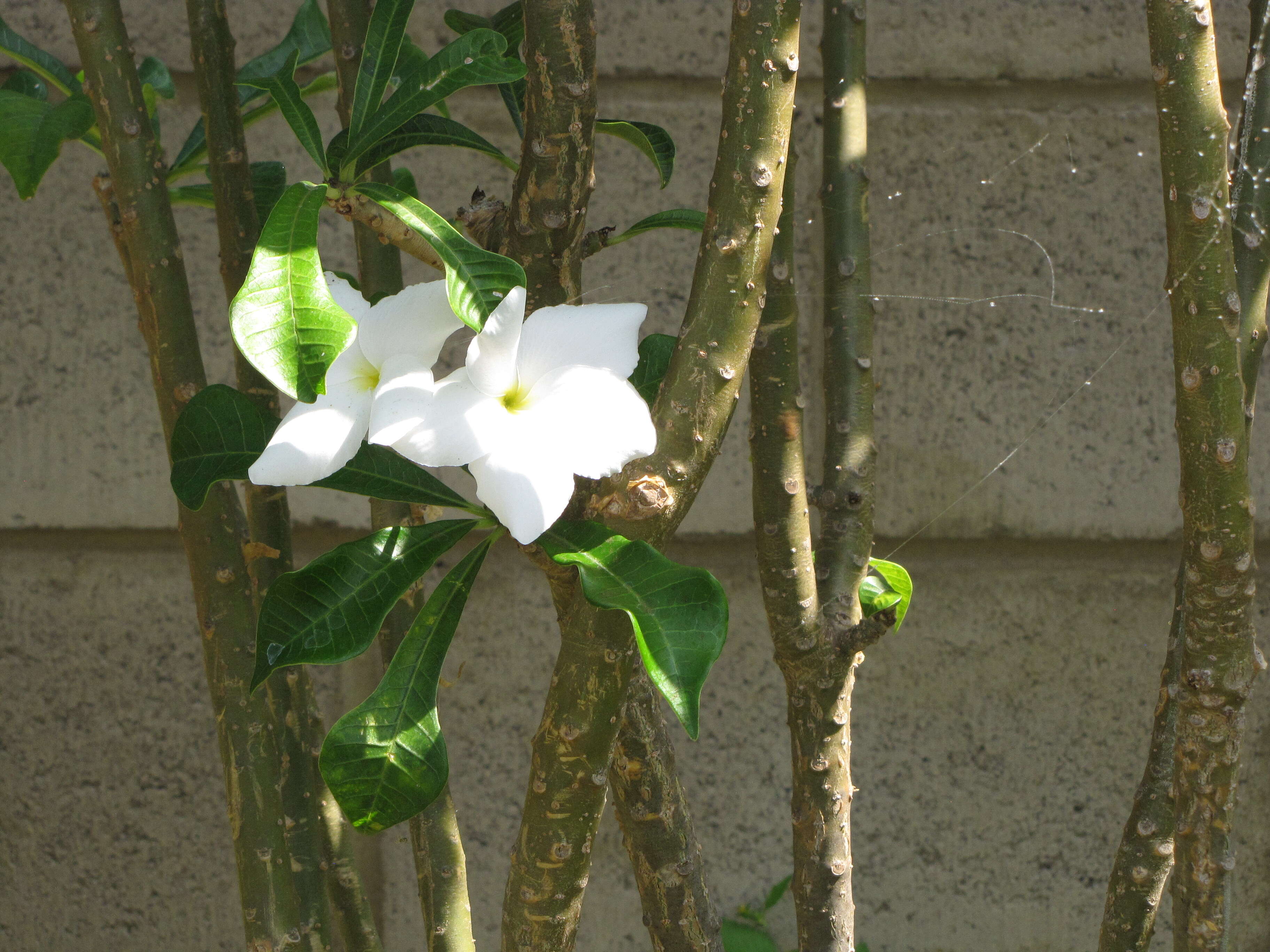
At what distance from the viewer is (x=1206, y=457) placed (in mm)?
645

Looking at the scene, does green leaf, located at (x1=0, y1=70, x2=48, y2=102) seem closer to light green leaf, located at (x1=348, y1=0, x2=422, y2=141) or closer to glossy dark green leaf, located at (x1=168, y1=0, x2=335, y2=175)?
glossy dark green leaf, located at (x1=168, y1=0, x2=335, y2=175)

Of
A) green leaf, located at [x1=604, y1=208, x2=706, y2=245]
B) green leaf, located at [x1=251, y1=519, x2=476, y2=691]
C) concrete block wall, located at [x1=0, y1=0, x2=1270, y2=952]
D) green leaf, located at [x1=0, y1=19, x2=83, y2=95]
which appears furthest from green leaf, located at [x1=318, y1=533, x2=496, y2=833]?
concrete block wall, located at [x1=0, y1=0, x2=1270, y2=952]

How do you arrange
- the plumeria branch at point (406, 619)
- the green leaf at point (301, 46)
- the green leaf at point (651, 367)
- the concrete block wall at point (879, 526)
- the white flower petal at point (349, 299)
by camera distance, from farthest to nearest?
the concrete block wall at point (879, 526)
the green leaf at point (301, 46)
the plumeria branch at point (406, 619)
the green leaf at point (651, 367)
the white flower petal at point (349, 299)

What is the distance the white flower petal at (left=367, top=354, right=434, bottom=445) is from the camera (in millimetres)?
402

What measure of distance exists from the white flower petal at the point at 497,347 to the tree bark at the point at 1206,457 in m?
0.46

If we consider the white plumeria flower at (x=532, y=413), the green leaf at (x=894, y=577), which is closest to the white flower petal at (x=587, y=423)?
the white plumeria flower at (x=532, y=413)

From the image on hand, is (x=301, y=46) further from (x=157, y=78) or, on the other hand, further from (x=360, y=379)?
(x=360, y=379)

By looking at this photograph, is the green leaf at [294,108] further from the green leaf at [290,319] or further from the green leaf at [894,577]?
the green leaf at [894,577]

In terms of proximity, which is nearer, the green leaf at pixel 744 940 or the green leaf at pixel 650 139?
the green leaf at pixel 650 139

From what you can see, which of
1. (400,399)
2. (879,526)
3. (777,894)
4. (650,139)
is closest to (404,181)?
(650,139)

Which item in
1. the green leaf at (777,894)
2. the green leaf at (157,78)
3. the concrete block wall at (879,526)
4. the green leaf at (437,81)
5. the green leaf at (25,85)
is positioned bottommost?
the green leaf at (777,894)

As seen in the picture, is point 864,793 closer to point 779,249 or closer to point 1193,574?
point 1193,574

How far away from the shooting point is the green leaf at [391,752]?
0.45m

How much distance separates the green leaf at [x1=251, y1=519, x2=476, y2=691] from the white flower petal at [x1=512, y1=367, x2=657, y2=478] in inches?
4.5
